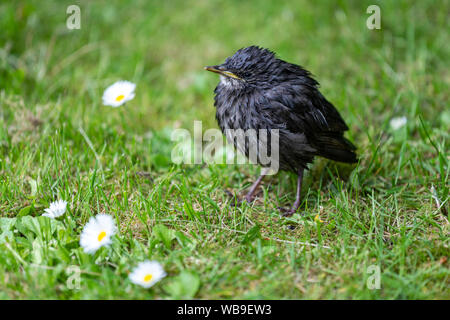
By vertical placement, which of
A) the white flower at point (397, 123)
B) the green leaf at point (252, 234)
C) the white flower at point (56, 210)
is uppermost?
the white flower at point (397, 123)

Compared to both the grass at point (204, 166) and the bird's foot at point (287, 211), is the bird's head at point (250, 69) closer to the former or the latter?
the grass at point (204, 166)

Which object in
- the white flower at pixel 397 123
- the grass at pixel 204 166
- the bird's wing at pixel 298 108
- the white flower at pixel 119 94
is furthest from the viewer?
the white flower at pixel 397 123

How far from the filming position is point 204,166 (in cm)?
379

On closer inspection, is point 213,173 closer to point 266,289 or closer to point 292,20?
point 266,289

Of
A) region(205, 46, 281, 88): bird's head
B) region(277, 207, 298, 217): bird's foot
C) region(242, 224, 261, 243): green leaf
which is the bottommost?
region(242, 224, 261, 243): green leaf

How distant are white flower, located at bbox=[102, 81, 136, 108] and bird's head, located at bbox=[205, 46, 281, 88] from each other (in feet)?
2.51

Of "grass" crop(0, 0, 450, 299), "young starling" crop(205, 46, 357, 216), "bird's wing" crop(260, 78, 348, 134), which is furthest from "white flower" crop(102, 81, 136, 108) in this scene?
"bird's wing" crop(260, 78, 348, 134)

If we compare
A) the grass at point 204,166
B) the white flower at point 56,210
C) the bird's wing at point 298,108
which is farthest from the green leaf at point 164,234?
the bird's wing at point 298,108

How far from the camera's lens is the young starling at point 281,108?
3148 millimetres

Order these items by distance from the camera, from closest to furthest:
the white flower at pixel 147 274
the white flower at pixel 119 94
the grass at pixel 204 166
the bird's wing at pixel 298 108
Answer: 1. the white flower at pixel 147 274
2. the grass at pixel 204 166
3. the bird's wing at pixel 298 108
4. the white flower at pixel 119 94

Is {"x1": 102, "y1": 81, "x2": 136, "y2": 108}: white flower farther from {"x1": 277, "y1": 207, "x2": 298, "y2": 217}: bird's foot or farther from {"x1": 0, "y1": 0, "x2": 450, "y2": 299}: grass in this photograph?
{"x1": 277, "y1": 207, "x2": 298, "y2": 217}: bird's foot

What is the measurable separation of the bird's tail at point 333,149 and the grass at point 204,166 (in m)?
0.12

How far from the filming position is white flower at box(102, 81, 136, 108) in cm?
358
